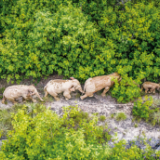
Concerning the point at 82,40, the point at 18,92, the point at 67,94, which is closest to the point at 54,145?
the point at 67,94

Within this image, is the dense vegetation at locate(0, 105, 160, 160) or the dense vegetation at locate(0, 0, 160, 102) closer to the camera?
the dense vegetation at locate(0, 105, 160, 160)

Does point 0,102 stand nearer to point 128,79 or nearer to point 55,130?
point 55,130

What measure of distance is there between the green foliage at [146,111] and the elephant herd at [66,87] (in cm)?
154

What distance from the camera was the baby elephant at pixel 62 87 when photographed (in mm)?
10312

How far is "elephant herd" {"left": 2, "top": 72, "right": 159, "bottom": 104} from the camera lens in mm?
10305

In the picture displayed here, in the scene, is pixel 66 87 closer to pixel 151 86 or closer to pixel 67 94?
pixel 67 94

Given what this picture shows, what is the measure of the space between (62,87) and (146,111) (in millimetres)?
5152

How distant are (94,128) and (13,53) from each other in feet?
22.2

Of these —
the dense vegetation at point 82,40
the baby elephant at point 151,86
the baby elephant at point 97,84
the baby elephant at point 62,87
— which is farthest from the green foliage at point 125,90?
the baby elephant at point 62,87

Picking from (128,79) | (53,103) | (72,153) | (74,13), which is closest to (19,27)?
(74,13)

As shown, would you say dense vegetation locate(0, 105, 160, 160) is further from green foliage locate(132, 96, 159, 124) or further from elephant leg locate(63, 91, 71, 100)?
elephant leg locate(63, 91, 71, 100)

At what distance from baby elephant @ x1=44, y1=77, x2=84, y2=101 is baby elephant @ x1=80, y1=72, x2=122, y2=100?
0.64 metres

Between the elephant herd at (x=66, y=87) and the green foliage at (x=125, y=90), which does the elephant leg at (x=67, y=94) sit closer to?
the elephant herd at (x=66, y=87)

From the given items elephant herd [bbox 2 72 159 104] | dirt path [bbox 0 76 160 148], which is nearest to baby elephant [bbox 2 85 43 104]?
elephant herd [bbox 2 72 159 104]
